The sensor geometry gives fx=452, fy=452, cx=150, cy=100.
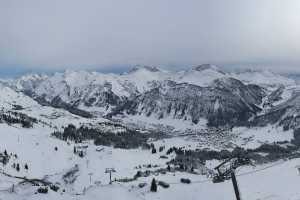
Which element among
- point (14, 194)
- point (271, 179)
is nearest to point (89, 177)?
point (14, 194)

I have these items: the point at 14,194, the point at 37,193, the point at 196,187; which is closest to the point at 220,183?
the point at 196,187

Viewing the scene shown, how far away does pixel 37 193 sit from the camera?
7294 cm

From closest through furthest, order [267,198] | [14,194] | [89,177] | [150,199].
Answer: [267,198] < [150,199] < [14,194] < [89,177]

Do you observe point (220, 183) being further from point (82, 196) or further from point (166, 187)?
point (82, 196)

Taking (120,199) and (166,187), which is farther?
(166,187)

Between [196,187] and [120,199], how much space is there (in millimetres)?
12441

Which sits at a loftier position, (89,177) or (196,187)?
Result: (196,187)

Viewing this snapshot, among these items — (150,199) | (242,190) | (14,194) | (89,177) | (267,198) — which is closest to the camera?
(267,198)

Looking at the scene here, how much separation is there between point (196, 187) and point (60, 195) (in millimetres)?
22506

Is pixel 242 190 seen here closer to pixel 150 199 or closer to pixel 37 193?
pixel 150 199

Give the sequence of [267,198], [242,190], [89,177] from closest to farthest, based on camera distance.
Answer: [267,198]
[242,190]
[89,177]

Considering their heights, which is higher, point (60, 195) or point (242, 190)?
point (242, 190)

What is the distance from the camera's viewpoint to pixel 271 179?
68750 millimetres

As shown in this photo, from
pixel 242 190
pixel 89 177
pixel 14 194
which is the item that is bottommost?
pixel 89 177
